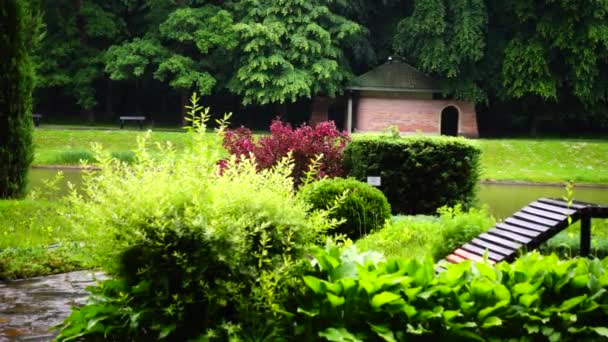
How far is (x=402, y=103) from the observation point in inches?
1497

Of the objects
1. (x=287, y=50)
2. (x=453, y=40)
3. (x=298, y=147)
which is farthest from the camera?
(x=287, y=50)

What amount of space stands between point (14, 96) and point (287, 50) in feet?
81.1

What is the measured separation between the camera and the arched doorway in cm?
4059

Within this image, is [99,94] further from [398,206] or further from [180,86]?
[398,206]

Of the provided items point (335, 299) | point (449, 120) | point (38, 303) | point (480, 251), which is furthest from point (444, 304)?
point (449, 120)

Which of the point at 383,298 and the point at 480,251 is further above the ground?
the point at 383,298

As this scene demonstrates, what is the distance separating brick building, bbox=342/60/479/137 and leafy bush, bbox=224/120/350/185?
22506 mm

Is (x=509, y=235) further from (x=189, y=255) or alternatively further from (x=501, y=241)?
(x=189, y=255)

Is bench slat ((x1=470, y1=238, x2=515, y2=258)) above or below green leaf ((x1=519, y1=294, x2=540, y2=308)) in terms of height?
below

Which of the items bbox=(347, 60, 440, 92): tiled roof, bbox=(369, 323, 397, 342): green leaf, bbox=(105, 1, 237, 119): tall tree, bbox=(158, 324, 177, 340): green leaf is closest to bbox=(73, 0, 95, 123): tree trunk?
bbox=(105, 1, 237, 119): tall tree

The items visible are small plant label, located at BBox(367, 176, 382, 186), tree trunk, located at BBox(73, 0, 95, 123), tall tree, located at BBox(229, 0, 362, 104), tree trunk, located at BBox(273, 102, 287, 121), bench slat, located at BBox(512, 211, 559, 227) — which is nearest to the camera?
bench slat, located at BBox(512, 211, 559, 227)

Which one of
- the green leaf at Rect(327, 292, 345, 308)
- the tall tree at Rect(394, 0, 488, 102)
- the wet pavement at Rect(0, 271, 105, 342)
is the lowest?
the wet pavement at Rect(0, 271, 105, 342)

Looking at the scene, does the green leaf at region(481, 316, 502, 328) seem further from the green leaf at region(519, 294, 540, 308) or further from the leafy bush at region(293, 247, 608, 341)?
the green leaf at region(519, 294, 540, 308)

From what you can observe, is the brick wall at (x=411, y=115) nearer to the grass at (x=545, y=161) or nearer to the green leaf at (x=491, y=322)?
the grass at (x=545, y=161)
